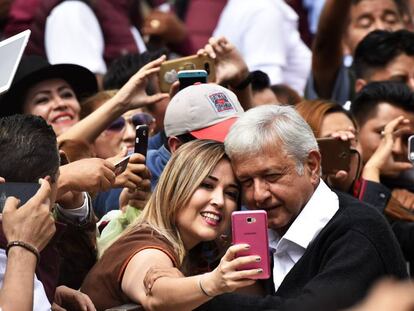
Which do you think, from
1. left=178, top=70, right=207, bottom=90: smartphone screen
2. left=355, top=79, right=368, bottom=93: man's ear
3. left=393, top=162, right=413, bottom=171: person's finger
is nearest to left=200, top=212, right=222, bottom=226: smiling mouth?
left=178, top=70, right=207, bottom=90: smartphone screen

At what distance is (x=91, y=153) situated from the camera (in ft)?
19.1

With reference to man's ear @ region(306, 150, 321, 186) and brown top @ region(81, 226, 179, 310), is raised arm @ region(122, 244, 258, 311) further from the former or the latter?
man's ear @ region(306, 150, 321, 186)

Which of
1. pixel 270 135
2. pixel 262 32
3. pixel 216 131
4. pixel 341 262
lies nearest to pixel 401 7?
pixel 262 32

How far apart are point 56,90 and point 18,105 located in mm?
218

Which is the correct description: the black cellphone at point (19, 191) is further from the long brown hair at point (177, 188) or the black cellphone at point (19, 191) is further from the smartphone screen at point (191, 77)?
the smartphone screen at point (191, 77)

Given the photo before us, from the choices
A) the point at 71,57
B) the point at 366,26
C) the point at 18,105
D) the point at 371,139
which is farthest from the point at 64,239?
the point at 366,26

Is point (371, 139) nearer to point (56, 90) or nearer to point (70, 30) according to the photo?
point (56, 90)

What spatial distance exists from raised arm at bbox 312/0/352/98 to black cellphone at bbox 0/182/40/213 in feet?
12.4

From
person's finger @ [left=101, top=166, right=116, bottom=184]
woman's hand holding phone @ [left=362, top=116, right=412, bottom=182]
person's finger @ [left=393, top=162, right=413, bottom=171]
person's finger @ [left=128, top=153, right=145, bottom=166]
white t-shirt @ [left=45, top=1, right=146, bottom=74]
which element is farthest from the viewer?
white t-shirt @ [left=45, top=1, right=146, bottom=74]

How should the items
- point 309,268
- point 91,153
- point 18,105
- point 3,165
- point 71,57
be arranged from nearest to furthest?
point 3,165 → point 309,268 → point 91,153 → point 18,105 → point 71,57

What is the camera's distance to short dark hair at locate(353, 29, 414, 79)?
25.7 feet

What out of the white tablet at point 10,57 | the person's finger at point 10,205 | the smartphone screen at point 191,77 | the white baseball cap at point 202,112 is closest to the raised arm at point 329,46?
the smartphone screen at point 191,77

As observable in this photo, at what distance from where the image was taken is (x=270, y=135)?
4.59m

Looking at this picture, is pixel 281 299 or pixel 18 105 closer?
pixel 281 299
